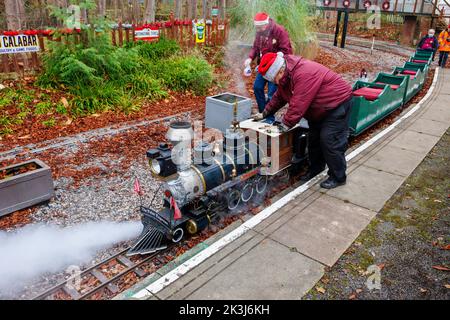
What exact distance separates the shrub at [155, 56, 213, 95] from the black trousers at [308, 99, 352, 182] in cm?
616

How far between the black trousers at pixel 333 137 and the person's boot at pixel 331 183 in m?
0.05

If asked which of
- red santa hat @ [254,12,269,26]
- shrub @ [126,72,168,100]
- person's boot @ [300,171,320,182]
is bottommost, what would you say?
person's boot @ [300,171,320,182]

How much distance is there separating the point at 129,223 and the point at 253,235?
1.71 meters

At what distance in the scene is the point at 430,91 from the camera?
521 inches

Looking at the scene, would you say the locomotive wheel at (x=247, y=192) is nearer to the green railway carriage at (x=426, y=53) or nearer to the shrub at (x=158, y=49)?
the shrub at (x=158, y=49)

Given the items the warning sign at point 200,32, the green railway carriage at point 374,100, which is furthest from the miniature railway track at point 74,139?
the warning sign at point 200,32

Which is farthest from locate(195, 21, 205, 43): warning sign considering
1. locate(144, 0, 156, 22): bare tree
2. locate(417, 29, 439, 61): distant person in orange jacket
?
locate(417, 29, 439, 61): distant person in orange jacket

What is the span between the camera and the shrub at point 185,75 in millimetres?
11319

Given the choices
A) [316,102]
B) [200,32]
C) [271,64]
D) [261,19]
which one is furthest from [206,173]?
[200,32]

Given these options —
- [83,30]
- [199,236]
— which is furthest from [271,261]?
[83,30]

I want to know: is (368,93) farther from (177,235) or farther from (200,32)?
(200,32)

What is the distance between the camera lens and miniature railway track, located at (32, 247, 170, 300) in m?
3.91

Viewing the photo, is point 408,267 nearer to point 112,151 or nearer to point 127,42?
point 112,151

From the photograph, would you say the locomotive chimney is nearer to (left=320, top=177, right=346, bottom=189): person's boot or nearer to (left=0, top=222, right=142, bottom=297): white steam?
(left=0, top=222, right=142, bottom=297): white steam
